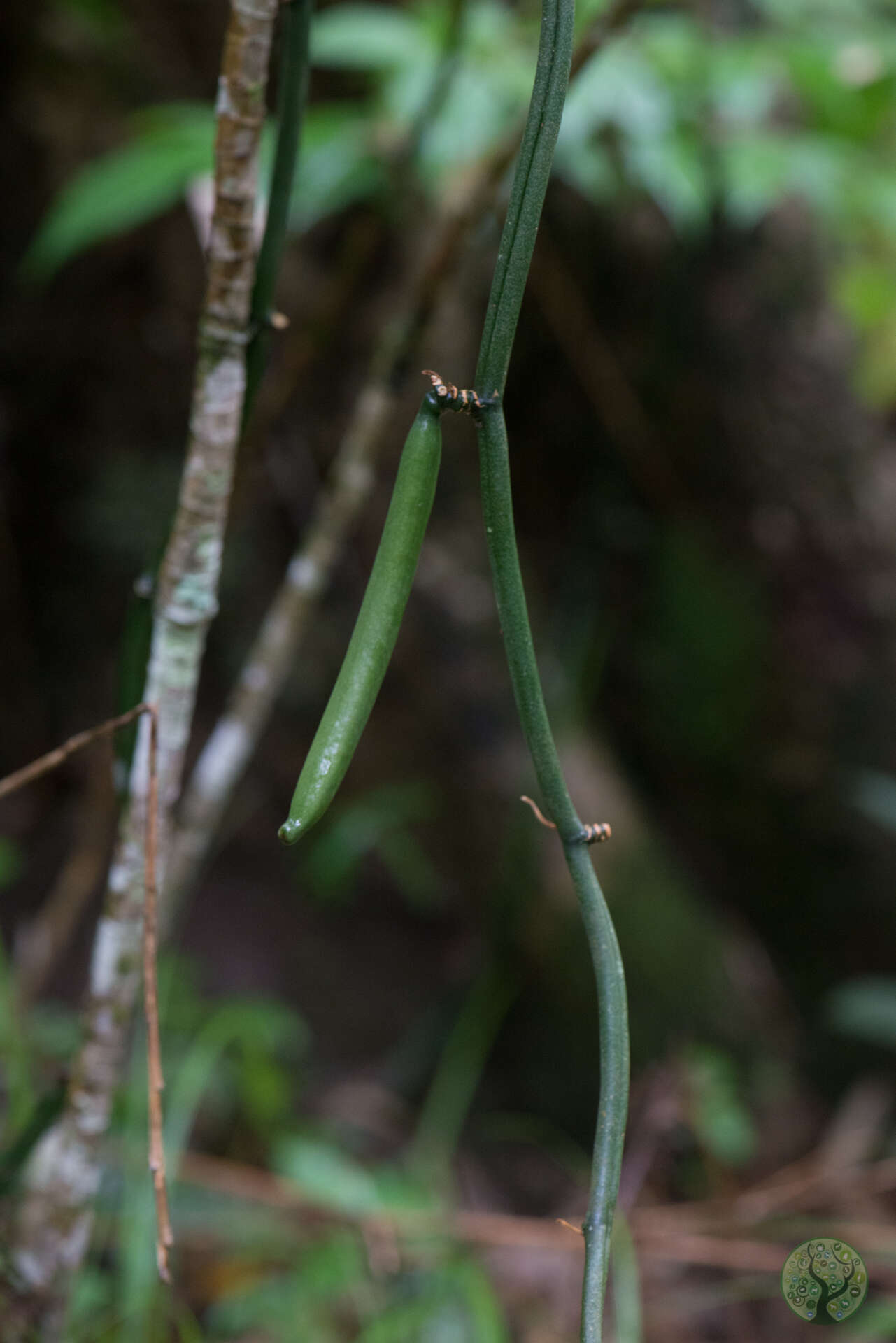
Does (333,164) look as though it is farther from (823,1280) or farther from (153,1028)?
(823,1280)

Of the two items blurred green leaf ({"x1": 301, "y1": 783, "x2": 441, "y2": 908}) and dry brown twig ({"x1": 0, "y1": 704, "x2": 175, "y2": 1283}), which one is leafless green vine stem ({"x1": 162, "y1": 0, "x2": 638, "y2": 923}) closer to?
dry brown twig ({"x1": 0, "y1": 704, "x2": 175, "y2": 1283})

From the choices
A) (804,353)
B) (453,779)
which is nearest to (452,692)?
(453,779)

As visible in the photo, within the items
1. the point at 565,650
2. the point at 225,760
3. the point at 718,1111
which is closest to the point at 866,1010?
the point at 718,1111

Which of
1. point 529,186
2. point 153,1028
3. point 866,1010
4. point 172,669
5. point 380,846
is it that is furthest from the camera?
point 380,846

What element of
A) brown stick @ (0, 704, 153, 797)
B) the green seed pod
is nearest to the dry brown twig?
brown stick @ (0, 704, 153, 797)

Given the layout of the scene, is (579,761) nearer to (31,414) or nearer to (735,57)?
(735,57)

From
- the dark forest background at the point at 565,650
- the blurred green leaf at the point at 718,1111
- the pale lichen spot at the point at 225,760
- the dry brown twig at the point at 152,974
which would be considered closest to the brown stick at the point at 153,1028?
the dry brown twig at the point at 152,974
